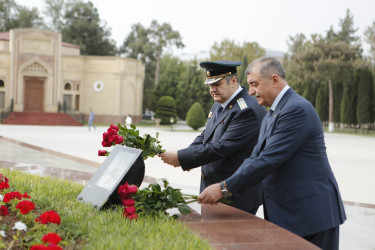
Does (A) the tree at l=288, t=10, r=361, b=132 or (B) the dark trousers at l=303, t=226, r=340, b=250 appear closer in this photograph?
(B) the dark trousers at l=303, t=226, r=340, b=250

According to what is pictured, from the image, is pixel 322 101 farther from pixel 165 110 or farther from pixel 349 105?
pixel 165 110

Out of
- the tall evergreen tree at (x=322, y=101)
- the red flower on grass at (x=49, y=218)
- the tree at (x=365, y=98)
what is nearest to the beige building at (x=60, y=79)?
the tall evergreen tree at (x=322, y=101)

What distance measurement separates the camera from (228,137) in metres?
3.10

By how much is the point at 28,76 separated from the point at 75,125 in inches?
256

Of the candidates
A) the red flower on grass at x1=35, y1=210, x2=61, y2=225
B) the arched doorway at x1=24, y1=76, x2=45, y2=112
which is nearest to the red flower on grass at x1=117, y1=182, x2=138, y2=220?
the red flower on grass at x1=35, y1=210, x2=61, y2=225

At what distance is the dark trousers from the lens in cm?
256

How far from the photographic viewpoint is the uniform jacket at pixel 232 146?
10.2 ft

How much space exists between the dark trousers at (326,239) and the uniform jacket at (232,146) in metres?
0.62

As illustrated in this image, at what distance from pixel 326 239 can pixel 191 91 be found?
136ft

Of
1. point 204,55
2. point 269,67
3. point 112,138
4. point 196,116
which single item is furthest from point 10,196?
point 204,55

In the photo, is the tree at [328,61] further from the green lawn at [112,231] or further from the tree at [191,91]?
the green lawn at [112,231]

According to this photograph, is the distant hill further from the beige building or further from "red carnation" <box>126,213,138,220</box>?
"red carnation" <box>126,213,138,220</box>

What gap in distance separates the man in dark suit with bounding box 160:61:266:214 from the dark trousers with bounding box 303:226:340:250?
0.66 m

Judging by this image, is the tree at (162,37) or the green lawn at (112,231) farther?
the tree at (162,37)
